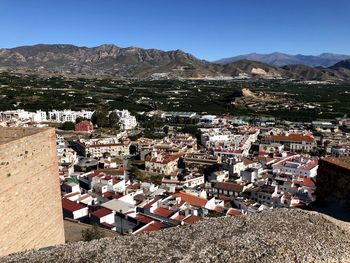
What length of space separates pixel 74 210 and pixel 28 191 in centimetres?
1199

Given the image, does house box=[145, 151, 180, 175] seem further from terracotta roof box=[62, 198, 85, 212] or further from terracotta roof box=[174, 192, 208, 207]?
terracotta roof box=[62, 198, 85, 212]

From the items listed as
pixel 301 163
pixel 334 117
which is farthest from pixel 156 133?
pixel 334 117

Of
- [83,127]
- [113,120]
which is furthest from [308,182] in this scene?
[113,120]

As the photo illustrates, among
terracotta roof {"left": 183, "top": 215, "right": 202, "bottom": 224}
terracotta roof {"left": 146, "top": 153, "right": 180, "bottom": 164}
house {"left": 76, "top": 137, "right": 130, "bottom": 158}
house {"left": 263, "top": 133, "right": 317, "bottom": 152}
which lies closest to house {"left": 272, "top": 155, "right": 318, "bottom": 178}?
terracotta roof {"left": 146, "top": 153, "right": 180, "bottom": 164}

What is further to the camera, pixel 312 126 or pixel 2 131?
pixel 312 126

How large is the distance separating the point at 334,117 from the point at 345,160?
64.5 metres

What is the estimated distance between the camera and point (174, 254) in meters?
4.71

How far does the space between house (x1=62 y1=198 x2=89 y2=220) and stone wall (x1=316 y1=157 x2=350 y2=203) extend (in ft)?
43.1

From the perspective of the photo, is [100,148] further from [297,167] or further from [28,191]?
[28,191]

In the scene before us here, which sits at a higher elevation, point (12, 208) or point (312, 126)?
point (12, 208)

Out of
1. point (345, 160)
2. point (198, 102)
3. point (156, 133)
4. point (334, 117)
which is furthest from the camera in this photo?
point (198, 102)

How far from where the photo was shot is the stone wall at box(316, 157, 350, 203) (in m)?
6.27

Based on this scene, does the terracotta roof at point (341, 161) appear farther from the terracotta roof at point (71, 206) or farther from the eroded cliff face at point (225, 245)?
the terracotta roof at point (71, 206)

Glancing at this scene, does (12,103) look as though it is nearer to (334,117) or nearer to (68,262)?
(334,117)
